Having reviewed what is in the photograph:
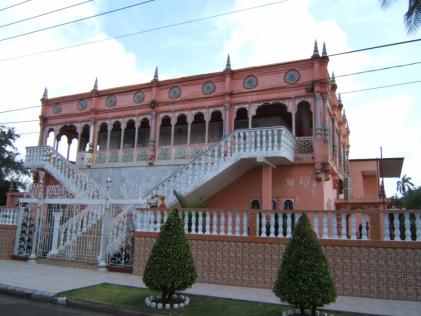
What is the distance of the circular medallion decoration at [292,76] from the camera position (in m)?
14.5

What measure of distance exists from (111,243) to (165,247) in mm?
4576

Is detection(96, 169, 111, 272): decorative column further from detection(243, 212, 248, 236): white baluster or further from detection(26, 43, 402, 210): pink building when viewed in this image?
detection(243, 212, 248, 236): white baluster

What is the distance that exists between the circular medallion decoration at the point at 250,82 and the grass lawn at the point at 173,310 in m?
9.98

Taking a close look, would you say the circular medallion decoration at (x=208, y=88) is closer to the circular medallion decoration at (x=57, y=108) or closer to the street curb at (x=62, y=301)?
the circular medallion decoration at (x=57, y=108)

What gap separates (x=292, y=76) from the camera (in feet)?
47.9

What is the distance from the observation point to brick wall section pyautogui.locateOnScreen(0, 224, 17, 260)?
12188mm

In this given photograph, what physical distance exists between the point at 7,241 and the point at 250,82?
10.8 m

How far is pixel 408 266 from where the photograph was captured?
7395 mm

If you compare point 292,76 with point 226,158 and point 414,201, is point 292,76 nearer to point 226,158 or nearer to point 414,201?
point 226,158

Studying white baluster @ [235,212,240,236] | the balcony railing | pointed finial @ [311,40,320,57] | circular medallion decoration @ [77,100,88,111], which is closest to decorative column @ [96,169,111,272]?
the balcony railing

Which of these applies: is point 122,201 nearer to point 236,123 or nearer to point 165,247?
point 165,247

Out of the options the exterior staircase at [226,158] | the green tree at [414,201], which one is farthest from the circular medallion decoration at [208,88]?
the green tree at [414,201]

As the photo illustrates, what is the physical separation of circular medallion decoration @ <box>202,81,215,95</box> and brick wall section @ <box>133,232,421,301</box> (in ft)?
27.7

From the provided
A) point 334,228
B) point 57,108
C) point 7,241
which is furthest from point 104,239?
point 57,108
